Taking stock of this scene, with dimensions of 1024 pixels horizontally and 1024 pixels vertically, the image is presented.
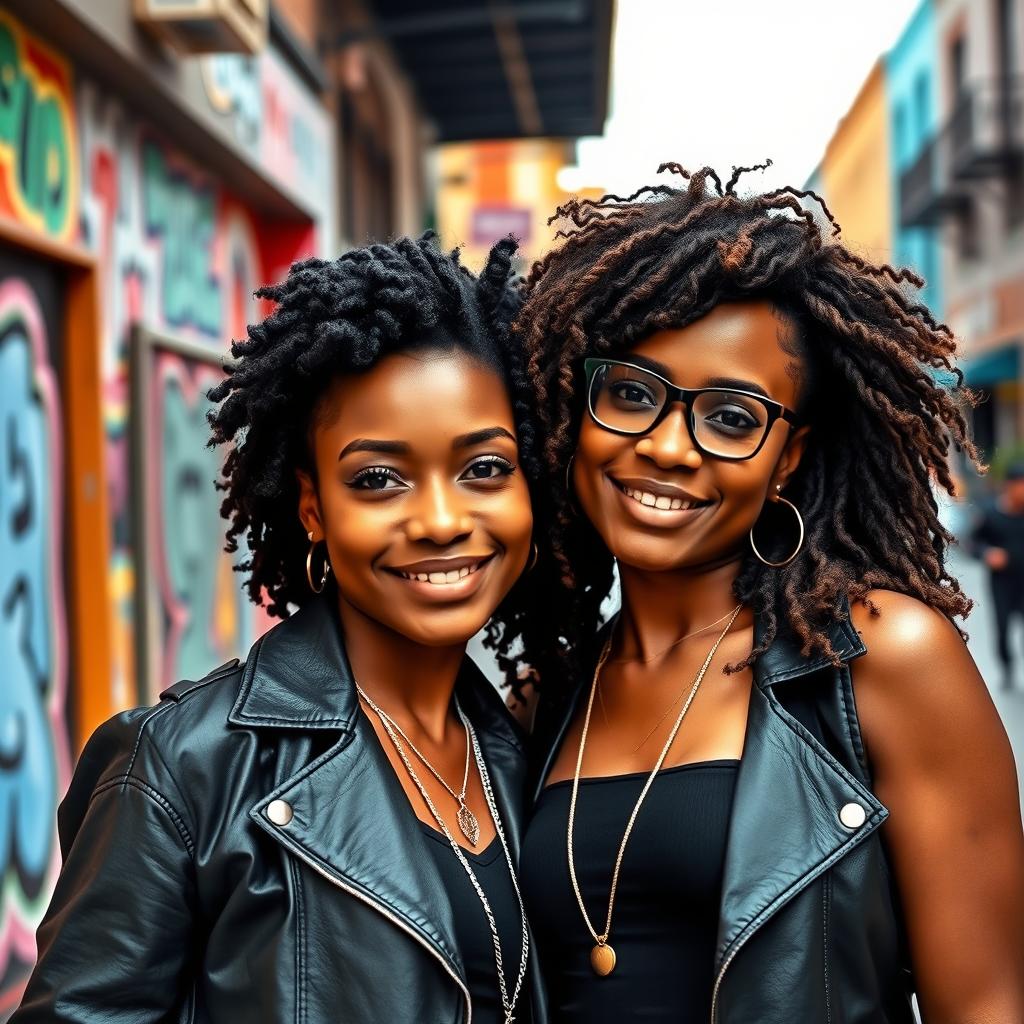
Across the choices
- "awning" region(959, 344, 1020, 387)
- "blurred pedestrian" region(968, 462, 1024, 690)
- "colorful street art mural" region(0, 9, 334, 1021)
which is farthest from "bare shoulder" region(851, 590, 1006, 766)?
"awning" region(959, 344, 1020, 387)

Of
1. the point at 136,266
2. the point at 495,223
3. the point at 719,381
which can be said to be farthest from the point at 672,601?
the point at 495,223

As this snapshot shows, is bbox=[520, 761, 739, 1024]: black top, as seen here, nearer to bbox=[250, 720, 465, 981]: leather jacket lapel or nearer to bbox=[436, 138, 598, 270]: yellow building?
bbox=[250, 720, 465, 981]: leather jacket lapel

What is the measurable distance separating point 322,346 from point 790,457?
886 mm

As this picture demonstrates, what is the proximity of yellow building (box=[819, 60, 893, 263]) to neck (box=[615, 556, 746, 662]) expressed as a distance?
33153 mm

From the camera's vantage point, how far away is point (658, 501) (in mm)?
2404

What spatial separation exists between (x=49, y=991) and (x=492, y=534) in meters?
1.01

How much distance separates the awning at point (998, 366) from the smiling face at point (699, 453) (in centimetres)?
2343

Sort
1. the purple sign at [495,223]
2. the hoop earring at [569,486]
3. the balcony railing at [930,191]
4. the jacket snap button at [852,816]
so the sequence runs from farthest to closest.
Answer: the balcony railing at [930,191] → the purple sign at [495,223] → the hoop earring at [569,486] → the jacket snap button at [852,816]

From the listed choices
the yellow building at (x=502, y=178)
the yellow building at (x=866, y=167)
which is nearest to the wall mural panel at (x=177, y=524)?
the yellow building at (x=502, y=178)

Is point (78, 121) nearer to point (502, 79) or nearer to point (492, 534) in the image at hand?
point (492, 534)

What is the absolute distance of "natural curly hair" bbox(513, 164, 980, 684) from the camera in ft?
Result: 7.78

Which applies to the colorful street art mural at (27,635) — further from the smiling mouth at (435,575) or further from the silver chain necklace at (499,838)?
the smiling mouth at (435,575)

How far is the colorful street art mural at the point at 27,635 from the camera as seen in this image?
4.73 m

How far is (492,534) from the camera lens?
2.35 metres
